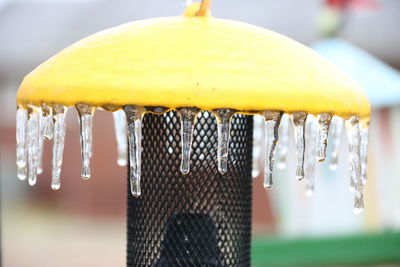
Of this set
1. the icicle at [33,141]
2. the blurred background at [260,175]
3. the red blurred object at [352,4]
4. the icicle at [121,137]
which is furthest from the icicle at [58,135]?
the red blurred object at [352,4]

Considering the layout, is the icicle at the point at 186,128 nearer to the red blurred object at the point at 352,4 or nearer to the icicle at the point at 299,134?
the icicle at the point at 299,134

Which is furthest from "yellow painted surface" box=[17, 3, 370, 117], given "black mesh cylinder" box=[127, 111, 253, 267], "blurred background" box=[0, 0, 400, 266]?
"blurred background" box=[0, 0, 400, 266]

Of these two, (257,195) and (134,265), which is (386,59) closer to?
(257,195)

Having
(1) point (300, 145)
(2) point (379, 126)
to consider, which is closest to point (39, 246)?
(2) point (379, 126)

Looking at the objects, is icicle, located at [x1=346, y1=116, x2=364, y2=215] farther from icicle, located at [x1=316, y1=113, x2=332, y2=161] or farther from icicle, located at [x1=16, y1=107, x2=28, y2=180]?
icicle, located at [x1=16, y1=107, x2=28, y2=180]

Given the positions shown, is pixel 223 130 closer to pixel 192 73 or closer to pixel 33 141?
pixel 192 73
